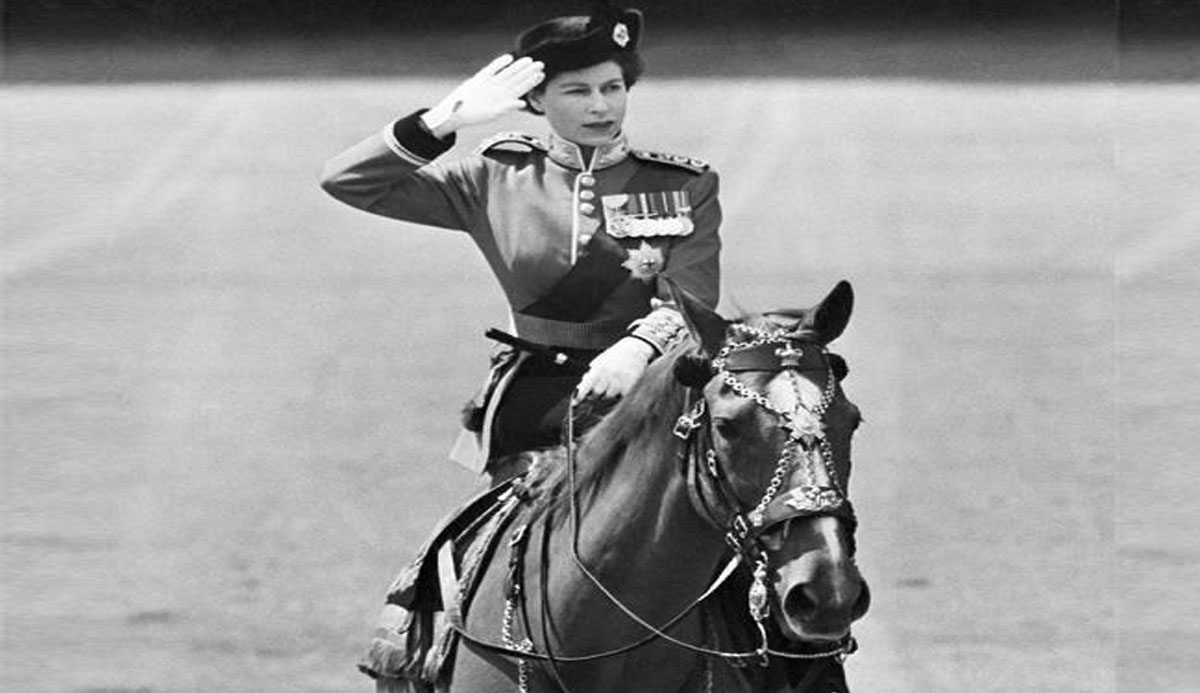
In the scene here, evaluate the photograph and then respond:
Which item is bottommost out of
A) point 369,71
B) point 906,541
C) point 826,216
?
point 906,541

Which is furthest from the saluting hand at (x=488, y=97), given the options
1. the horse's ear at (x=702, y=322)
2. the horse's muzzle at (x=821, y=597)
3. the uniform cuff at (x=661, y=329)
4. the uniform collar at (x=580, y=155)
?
the horse's muzzle at (x=821, y=597)

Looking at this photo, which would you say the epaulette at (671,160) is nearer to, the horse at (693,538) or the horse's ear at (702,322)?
the horse at (693,538)

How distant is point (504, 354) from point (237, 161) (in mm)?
3762

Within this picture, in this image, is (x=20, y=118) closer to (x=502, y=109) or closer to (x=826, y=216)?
(x=826, y=216)

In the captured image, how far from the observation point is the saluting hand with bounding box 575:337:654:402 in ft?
13.0

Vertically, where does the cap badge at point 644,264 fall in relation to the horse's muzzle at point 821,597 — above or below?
above

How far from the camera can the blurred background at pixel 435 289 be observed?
7438 millimetres

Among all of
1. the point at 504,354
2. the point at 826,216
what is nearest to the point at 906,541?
the point at 826,216

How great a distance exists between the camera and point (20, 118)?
23.8ft

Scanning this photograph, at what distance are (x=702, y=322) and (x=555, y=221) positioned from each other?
72 centimetres

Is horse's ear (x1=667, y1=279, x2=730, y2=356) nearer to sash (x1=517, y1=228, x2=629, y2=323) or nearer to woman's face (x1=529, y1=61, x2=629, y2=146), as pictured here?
sash (x1=517, y1=228, x2=629, y2=323)

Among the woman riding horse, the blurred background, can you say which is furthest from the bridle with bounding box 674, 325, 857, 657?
the blurred background

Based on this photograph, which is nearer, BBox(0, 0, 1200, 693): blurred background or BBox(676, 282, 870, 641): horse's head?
BBox(676, 282, 870, 641): horse's head

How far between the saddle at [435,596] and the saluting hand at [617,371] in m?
0.24
